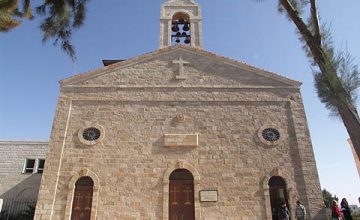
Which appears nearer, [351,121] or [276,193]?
[351,121]

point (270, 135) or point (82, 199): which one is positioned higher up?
point (270, 135)

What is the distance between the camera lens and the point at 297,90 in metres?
13.4

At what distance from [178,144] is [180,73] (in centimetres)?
344

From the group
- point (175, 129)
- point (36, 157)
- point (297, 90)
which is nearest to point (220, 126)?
point (175, 129)

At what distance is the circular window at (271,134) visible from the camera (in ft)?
40.8

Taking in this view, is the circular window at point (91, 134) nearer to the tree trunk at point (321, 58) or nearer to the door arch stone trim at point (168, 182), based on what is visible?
the door arch stone trim at point (168, 182)

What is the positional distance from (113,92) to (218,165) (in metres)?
5.49

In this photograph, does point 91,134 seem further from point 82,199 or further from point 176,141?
point 176,141

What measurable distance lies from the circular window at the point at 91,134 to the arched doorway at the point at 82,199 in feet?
5.26

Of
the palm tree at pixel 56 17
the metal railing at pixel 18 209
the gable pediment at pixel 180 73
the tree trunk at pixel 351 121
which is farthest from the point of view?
the metal railing at pixel 18 209

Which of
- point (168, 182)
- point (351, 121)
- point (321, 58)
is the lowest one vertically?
point (351, 121)


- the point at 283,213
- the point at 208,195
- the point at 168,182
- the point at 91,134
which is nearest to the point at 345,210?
the point at 283,213

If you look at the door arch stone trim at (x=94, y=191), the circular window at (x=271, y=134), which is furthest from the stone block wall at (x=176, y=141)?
the circular window at (x=271, y=134)

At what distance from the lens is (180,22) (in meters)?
15.8
